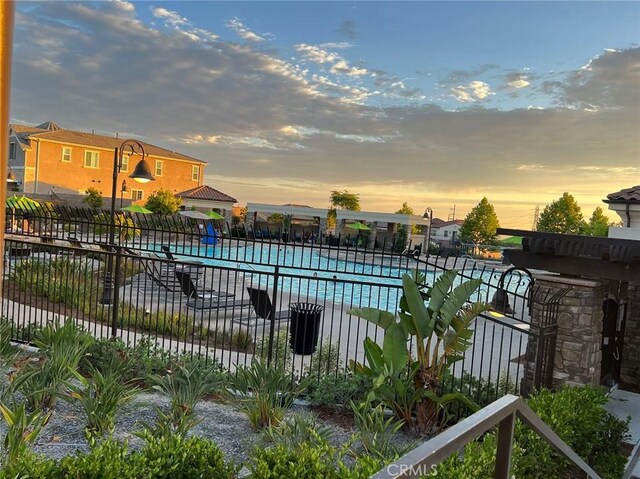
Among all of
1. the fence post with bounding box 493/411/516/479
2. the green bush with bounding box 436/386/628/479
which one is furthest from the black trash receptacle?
the fence post with bounding box 493/411/516/479

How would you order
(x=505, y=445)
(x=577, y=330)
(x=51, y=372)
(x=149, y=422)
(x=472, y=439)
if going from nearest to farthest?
1. (x=472, y=439)
2. (x=505, y=445)
3. (x=149, y=422)
4. (x=51, y=372)
5. (x=577, y=330)

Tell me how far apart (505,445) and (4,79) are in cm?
191

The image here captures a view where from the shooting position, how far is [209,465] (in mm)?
3164

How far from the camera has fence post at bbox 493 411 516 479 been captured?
5.78ft

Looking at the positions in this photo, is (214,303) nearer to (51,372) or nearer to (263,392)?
(51,372)

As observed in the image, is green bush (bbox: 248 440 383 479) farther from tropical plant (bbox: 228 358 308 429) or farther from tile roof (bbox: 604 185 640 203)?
tile roof (bbox: 604 185 640 203)

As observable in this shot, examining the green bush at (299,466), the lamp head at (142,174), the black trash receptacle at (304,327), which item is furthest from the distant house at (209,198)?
the green bush at (299,466)

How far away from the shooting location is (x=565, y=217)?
1930 inches

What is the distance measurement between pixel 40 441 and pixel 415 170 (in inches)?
1041

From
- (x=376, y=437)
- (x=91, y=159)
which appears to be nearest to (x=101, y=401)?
(x=376, y=437)

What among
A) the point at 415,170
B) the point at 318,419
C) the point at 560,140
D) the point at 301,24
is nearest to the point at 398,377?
the point at 318,419

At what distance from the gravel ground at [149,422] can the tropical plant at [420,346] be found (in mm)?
374

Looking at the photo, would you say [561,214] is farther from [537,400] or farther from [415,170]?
[537,400]

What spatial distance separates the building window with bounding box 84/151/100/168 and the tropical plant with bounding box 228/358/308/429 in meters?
47.6
